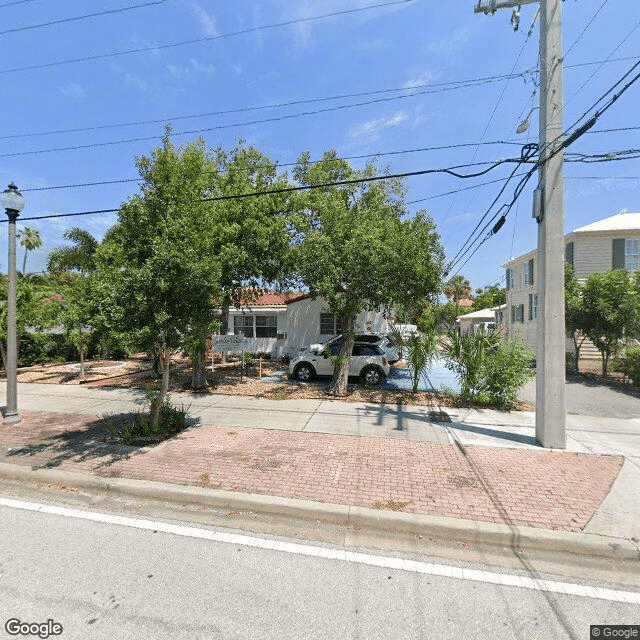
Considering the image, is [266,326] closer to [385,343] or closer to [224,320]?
[224,320]

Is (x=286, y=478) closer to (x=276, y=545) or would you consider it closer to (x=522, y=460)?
(x=276, y=545)

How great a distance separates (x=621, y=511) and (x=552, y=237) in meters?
4.05

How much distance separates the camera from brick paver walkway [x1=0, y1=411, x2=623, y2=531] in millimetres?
4074

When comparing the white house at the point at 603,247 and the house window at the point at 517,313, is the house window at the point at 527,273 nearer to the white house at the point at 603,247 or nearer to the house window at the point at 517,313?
the house window at the point at 517,313

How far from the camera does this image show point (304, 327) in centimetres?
1841

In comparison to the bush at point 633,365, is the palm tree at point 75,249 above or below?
above

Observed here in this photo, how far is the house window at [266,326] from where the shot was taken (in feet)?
63.0

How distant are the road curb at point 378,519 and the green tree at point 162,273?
1950mm

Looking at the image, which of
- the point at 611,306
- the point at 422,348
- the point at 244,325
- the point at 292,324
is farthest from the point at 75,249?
the point at 611,306

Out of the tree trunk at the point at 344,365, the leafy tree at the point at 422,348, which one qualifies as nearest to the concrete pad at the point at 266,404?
the tree trunk at the point at 344,365

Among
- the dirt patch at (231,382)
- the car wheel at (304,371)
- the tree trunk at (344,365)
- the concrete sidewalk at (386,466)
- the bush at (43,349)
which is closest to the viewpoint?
the concrete sidewalk at (386,466)

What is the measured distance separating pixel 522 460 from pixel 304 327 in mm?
13737

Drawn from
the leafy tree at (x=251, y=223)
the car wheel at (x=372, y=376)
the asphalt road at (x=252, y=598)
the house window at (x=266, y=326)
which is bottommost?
the asphalt road at (x=252, y=598)

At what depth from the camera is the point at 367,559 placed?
321 cm
